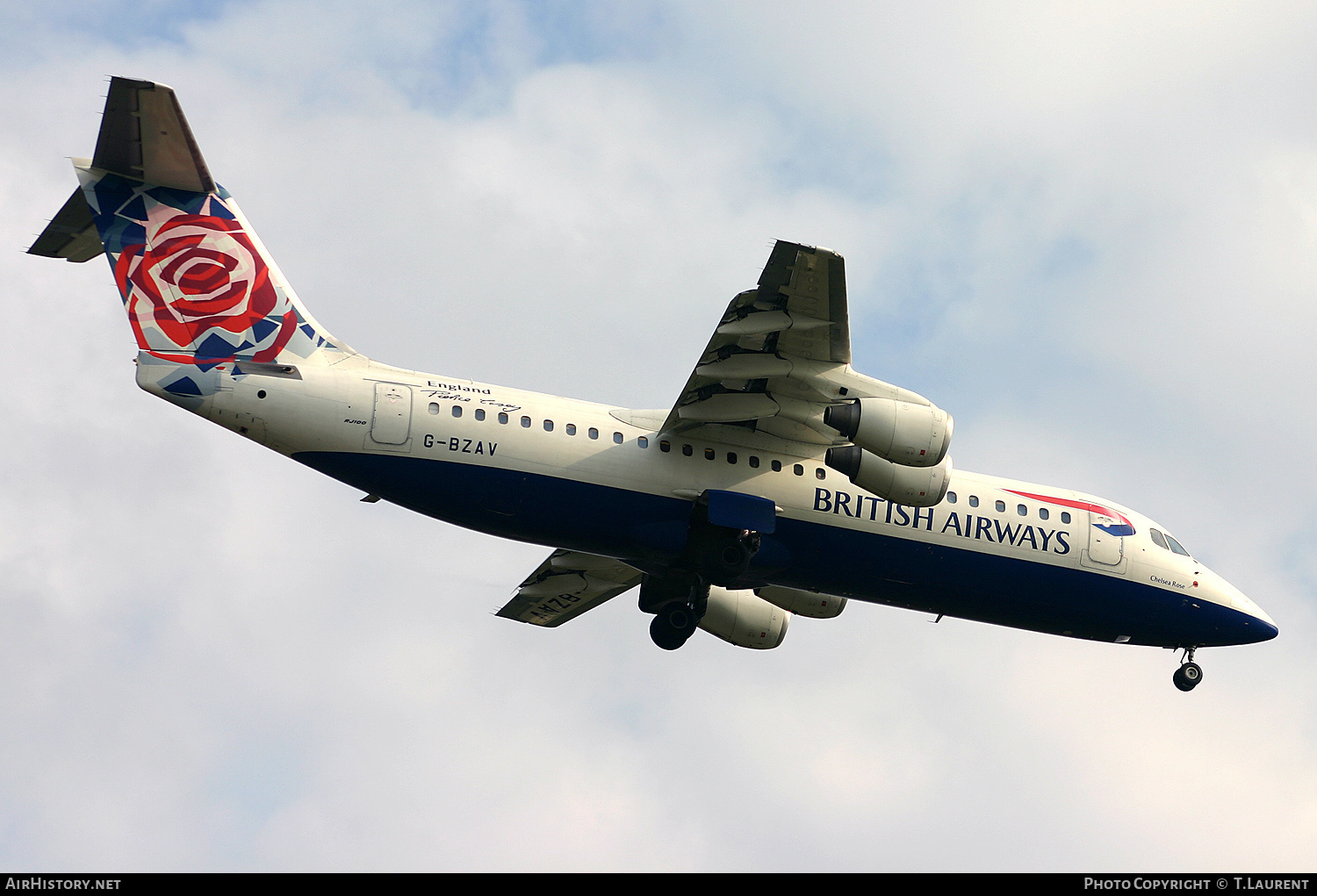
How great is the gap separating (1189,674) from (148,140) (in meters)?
18.0

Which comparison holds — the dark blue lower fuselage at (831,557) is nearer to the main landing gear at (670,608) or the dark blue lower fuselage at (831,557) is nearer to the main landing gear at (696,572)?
the main landing gear at (696,572)

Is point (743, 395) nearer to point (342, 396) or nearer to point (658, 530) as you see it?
point (658, 530)


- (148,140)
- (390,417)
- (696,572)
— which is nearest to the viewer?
(148,140)

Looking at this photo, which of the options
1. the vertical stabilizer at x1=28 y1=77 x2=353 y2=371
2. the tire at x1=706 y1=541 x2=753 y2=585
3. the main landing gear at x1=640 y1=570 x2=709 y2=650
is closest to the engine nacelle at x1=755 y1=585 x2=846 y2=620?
the main landing gear at x1=640 y1=570 x2=709 y2=650

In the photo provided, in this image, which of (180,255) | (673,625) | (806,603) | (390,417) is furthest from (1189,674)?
(180,255)

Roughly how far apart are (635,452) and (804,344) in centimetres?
311

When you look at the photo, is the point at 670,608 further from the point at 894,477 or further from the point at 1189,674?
the point at 1189,674

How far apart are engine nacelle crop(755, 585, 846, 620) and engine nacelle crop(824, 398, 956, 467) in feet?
20.5

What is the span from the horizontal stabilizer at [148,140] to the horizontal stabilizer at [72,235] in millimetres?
813

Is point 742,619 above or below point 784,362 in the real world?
below

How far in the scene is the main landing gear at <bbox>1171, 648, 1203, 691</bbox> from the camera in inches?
943

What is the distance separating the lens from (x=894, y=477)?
67.0 feet

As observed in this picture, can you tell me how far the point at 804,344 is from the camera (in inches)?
754
